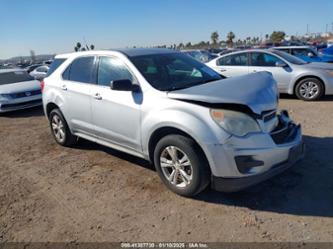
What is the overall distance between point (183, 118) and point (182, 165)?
0.56 m

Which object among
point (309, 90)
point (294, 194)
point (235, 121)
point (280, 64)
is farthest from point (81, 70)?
point (309, 90)

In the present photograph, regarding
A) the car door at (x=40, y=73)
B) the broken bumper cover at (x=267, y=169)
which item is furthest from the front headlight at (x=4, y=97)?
the broken bumper cover at (x=267, y=169)

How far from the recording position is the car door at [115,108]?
12.7ft

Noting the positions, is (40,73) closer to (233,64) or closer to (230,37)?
(233,64)

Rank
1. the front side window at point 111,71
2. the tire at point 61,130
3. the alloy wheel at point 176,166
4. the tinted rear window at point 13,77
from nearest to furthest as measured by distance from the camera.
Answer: the alloy wheel at point 176,166
the front side window at point 111,71
the tire at point 61,130
the tinted rear window at point 13,77

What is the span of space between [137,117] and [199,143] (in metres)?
0.99

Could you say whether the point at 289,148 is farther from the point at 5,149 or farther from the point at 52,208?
the point at 5,149

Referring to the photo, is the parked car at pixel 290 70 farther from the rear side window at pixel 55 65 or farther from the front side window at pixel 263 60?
the rear side window at pixel 55 65

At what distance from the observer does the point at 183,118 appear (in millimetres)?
3266

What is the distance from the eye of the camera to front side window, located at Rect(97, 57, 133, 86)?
412 centimetres

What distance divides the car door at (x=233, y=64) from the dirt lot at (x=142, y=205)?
4.44 m

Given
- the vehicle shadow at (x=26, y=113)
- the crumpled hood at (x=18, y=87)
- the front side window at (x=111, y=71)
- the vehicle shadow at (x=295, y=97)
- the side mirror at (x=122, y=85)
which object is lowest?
the vehicle shadow at (x=26, y=113)

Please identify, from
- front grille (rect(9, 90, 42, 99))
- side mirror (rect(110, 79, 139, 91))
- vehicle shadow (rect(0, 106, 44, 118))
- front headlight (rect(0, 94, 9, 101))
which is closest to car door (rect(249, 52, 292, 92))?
side mirror (rect(110, 79, 139, 91))

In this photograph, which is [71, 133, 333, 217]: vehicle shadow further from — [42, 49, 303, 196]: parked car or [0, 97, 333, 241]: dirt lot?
[42, 49, 303, 196]: parked car
